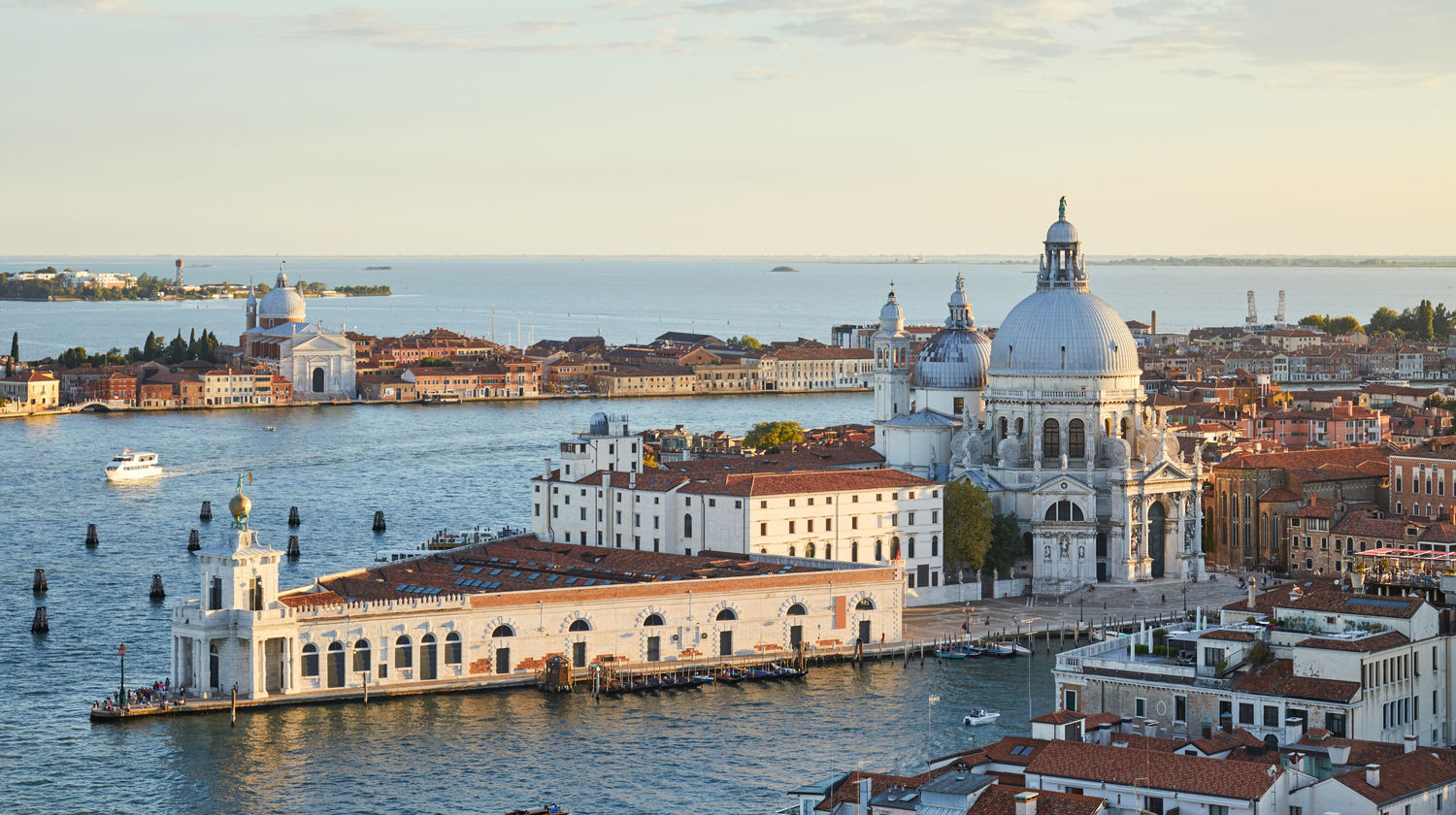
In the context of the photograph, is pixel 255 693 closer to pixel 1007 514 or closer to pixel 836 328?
pixel 1007 514

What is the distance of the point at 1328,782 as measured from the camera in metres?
23.4

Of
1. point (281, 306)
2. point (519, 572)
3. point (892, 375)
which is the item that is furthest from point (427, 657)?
point (281, 306)

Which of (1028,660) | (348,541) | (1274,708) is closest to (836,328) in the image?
(348,541)

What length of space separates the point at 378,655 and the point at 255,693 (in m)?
2.20

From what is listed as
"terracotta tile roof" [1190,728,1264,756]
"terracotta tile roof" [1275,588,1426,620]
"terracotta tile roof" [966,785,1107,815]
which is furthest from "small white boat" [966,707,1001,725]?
"terracotta tile roof" [966,785,1107,815]

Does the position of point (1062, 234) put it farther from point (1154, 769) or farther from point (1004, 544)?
point (1154, 769)

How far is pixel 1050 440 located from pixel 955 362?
4853 millimetres

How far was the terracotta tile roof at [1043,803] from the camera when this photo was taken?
22.5m

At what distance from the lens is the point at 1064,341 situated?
53.3 meters

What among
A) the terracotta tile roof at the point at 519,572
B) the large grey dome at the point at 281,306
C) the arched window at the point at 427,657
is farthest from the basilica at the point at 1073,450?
the large grey dome at the point at 281,306

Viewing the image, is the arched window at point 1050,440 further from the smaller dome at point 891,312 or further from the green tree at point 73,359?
the green tree at point 73,359

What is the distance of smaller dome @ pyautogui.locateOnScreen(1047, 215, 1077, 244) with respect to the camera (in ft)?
180

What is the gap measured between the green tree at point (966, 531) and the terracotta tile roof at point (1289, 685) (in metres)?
21.1

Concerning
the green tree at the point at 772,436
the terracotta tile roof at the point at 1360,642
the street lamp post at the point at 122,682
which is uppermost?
the green tree at the point at 772,436
